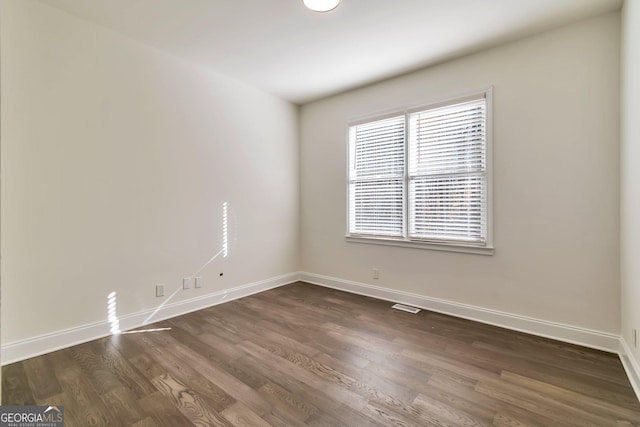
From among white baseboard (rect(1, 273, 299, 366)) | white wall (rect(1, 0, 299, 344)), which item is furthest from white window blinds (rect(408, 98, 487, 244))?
white baseboard (rect(1, 273, 299, 366))

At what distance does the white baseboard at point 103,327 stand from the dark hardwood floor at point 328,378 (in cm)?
9

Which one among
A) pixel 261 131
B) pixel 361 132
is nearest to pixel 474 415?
pixel 361 132

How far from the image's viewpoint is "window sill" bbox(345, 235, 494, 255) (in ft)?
9.81

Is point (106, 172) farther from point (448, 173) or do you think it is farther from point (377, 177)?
point (448, 173)

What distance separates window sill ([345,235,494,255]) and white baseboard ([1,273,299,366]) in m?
1.47

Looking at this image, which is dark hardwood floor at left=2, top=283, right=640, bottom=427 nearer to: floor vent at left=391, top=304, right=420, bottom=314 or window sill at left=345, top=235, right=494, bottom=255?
floor vent at left=391, top=304, right=420, bottom=314

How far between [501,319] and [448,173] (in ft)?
5.10

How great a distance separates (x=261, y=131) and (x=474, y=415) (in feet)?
12.2

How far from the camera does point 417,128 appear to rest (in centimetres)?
343

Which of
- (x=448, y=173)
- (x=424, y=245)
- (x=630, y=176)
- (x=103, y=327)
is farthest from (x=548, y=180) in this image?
(x=103, y=327)

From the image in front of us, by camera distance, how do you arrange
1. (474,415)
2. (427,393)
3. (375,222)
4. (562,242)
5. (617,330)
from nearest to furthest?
(474,415) < (427,393) < (617,330) < (562,242) < (375,222)

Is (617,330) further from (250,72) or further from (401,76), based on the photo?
(250,72)
